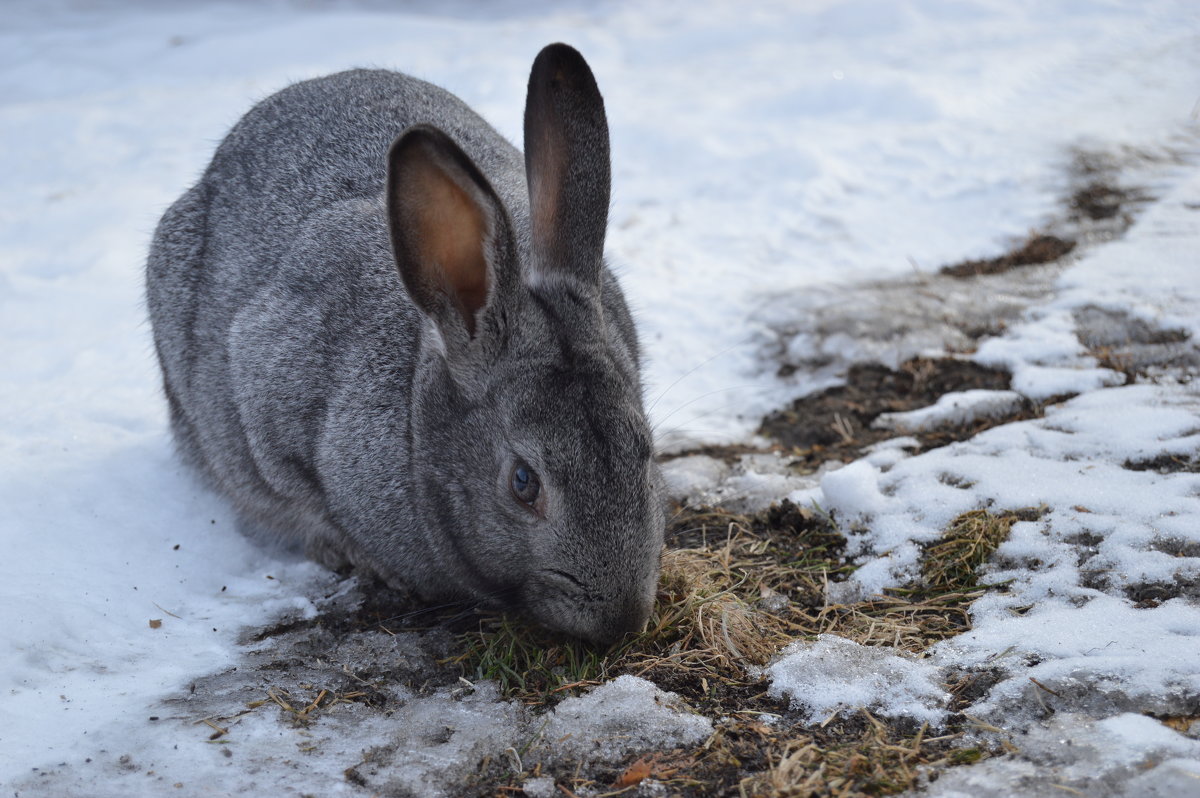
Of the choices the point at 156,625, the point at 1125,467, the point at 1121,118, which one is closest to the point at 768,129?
the point at 1121,118

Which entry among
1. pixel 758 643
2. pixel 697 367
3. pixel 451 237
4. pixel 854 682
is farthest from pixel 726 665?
pixel 697 367

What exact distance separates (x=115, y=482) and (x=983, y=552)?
421cm

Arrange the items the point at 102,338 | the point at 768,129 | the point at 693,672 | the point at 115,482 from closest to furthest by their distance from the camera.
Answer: the point at 693,672, the point at 115,482, the point at 102,338, the point at 768,129

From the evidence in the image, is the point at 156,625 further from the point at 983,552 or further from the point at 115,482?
the point at 983,552

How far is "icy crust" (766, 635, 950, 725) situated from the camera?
3.32 metres

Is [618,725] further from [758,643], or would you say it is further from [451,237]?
[451,237]

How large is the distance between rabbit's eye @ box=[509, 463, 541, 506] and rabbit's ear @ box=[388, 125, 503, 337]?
0.59 meters

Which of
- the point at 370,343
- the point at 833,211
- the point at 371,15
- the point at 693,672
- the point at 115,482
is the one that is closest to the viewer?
the point at 693,672

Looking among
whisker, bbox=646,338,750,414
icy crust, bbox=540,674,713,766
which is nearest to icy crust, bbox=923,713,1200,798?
icy crust, bbox=540,674,713,766

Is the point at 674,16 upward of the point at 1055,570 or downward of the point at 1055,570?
upward

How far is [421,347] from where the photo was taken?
4234 mm

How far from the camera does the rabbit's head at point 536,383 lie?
3.51 metres

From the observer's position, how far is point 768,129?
9953mm

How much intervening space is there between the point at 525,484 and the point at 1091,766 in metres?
1.98
